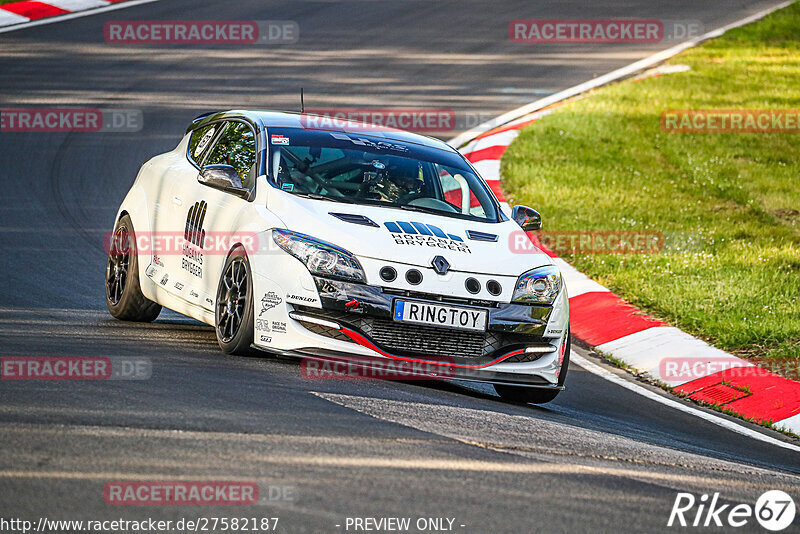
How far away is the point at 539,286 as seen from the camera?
7.43m

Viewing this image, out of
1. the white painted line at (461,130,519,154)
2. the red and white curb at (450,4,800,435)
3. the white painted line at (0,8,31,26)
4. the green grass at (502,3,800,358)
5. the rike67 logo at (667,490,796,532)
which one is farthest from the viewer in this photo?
the white painted line at (0,8,31,26)

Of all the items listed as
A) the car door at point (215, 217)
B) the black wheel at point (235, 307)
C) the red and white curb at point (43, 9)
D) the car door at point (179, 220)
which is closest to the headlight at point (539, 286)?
the black wheel at point (235, 307)

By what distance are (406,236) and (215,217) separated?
139cm

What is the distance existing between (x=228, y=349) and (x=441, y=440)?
217cm

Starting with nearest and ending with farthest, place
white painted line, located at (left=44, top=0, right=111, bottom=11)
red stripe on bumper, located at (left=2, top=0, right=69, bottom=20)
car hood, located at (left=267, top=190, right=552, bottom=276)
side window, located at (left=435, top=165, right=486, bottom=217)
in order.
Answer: car hood, located at (left=267, top=190, right=552, bottom=276)
side window, located at (left=435, top=165, right=486, bottom=217)
red stripe on bumper, located at (left=2, top=0, right=69, bottom=20)
white painted line, located at (left=44, top=0, right=111, bottom=11)

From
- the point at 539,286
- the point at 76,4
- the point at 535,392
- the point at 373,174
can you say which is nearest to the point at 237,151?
the point at 373,174

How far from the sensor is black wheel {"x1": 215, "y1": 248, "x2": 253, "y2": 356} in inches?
282

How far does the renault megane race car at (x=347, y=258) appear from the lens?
697 centimetres

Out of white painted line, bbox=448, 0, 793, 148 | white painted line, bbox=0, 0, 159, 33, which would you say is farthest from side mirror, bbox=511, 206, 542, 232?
white painted line, bbox=0, 0, 159, 33

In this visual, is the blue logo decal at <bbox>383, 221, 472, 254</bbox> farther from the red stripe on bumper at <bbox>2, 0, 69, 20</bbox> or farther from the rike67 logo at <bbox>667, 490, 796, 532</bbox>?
the red stripe on bumper at <bbox>2, 0, 69, 20</bbox>

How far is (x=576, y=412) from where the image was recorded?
294 inches

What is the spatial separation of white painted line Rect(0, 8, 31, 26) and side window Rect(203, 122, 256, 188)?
46.7 ft

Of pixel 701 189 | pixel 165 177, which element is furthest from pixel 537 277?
pixel 701 189

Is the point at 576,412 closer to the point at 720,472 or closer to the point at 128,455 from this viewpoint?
the point at 720,472
